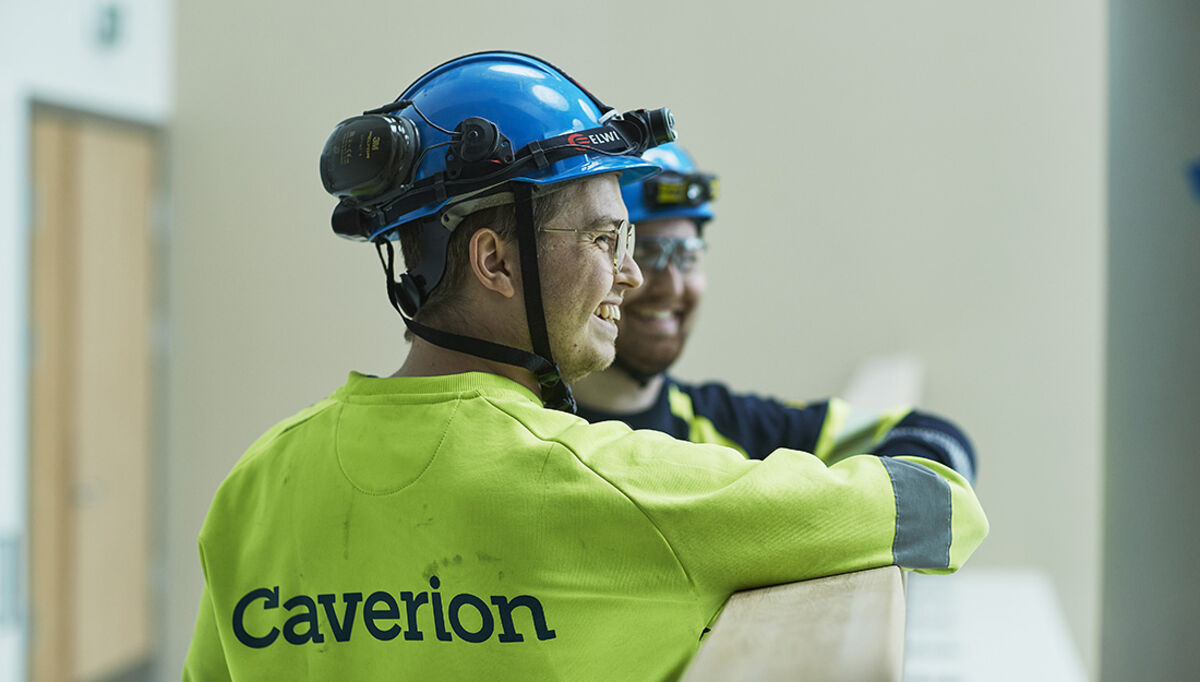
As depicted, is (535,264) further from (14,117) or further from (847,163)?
(14,117)

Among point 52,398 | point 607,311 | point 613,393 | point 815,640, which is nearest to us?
point 815,640

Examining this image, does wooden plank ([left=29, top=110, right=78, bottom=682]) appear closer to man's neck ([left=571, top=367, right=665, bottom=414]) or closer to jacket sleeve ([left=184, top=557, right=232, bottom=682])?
man's neck ([left=571, top=367, right=665, bottom=414])

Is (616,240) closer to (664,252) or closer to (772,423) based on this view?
(664,252)

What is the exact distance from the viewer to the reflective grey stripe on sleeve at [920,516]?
0.91 metres

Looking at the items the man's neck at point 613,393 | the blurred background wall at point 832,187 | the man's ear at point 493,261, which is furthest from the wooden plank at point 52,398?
the man's ear at point 493,261

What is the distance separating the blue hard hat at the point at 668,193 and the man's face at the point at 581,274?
2.82 feet

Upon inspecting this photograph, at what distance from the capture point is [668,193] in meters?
2.03

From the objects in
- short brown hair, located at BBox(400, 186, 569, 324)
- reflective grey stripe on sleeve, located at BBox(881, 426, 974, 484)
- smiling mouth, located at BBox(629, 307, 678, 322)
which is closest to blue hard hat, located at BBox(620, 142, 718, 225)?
smiling mouth, located at BBox(629, 307, 678, 322)

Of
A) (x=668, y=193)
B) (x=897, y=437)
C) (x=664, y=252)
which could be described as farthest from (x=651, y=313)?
(x=897, y=437)

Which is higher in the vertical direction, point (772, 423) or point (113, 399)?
point (772, 423)

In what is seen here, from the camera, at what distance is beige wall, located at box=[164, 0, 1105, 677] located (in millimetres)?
3148

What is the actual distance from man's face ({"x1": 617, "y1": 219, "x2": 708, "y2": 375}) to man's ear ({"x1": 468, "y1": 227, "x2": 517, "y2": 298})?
89cm

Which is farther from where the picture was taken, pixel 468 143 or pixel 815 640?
pixel 468 143

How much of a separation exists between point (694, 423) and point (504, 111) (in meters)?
1.08
